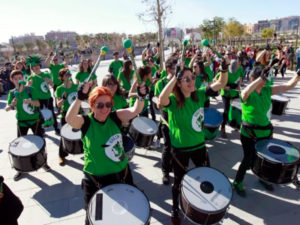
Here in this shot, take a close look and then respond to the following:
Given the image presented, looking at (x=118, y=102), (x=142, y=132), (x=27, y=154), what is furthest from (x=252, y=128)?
(x=27, y=154)

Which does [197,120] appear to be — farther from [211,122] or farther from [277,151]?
[211,122]

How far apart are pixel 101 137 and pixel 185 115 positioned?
1005 mm

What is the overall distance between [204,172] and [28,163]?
2.85m

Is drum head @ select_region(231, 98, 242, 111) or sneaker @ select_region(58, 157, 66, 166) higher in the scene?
drum head @ select_region(231, 98, 242, 111)

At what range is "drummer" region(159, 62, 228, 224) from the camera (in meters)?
2.70

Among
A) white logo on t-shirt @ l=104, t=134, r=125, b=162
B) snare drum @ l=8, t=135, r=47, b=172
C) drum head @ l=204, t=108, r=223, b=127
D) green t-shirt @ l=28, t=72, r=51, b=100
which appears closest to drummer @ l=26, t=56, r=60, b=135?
green t-shirt @ l=28, t=72, r=51, b=100

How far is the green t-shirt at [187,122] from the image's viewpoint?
2.79m

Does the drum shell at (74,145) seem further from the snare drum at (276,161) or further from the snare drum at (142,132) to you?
the snare drum at (276,161)

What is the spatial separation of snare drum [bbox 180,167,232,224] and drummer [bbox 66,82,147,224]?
2.42ft

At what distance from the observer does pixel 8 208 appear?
2.02 m

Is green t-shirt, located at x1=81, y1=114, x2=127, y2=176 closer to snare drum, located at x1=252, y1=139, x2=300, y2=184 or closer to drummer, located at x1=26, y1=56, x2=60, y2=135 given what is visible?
snare drum, located at x1=252, y1=139, x2=300, y2=184

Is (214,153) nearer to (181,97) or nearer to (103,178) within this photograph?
(181,97)

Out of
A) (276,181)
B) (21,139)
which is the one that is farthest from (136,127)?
(276,181)

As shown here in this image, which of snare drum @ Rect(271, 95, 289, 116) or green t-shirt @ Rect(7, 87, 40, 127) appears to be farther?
snare drum @ Rect(271, 95, 289, 116)
